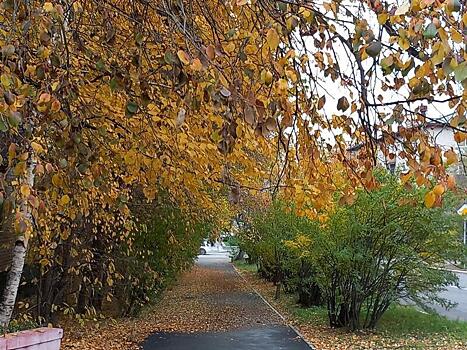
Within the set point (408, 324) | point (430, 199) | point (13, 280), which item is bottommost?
point (408, 324)

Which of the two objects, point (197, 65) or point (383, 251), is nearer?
point (197, 65)

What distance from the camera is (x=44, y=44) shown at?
132 inches

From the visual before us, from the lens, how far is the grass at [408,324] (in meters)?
12.6

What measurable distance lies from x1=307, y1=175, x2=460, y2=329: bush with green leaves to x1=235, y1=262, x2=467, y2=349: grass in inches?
23.7

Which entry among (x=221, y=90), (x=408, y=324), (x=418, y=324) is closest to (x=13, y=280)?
(x=221, y=90)

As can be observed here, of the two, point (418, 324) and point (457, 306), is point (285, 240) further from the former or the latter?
point (457, 306)

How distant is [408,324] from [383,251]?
2.72 meters

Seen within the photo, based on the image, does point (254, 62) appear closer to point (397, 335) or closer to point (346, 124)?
point (346, 124)

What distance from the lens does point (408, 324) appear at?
1396 cm

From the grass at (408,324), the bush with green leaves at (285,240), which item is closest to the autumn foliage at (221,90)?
the grass at (408,324)

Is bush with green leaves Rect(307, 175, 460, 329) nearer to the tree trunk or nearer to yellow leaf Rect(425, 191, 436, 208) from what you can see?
the tree trunk

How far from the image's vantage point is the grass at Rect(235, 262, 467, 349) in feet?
41.4

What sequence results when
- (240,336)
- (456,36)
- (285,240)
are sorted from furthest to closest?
(285,240), (240,336), (456,36)

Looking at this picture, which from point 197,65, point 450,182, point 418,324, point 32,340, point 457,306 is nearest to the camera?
point 197,65
